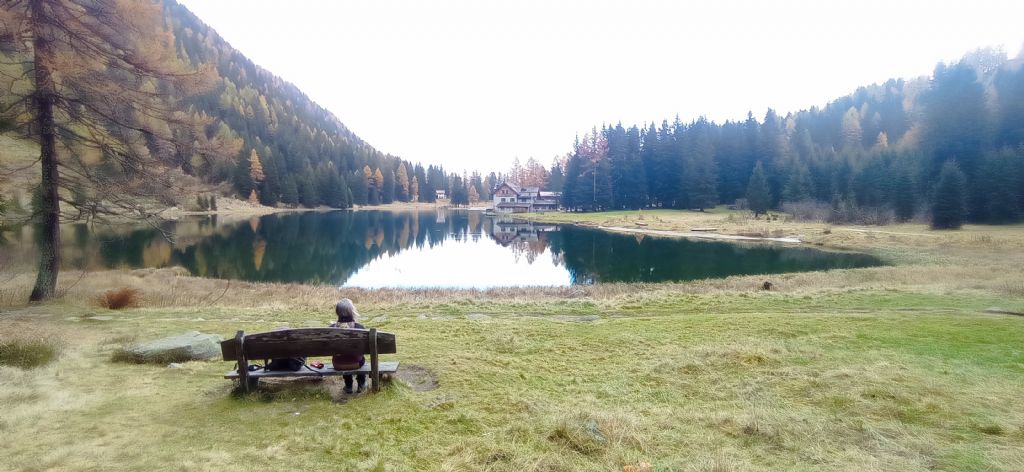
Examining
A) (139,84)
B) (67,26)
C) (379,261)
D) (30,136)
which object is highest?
(67,26)

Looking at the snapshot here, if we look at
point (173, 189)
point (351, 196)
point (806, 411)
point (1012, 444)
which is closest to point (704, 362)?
point (806, 411)

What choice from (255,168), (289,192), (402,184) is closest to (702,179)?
(289,192)

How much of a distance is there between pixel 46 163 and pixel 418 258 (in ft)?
91.8

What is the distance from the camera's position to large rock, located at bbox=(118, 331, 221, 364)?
25.5 ft

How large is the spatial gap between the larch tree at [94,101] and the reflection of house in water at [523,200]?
10226 cm

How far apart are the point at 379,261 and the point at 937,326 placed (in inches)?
1338

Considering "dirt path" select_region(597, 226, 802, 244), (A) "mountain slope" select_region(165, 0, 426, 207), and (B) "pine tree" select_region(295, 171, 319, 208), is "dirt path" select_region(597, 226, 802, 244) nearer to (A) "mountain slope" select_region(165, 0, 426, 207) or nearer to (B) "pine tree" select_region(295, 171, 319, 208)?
(A) "mountain slope" select_region(165, 0, 426, 207)

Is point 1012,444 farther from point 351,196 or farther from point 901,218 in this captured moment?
point 351,196

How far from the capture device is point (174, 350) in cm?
793

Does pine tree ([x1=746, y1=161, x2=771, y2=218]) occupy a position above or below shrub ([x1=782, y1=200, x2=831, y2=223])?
above

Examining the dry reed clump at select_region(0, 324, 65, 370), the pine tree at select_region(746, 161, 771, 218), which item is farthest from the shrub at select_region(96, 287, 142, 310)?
the pine tree at select_region(746, 161, 771, 218)

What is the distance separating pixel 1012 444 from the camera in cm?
459

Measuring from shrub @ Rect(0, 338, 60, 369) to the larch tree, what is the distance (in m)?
8.14

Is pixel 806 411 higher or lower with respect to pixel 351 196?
lower
